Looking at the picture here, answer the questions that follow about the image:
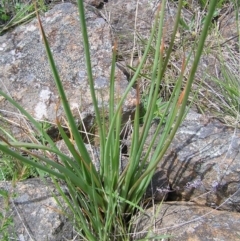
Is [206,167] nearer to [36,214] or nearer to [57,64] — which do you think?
[36,214]

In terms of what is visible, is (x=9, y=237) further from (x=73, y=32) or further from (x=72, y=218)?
(x=73, y=32)

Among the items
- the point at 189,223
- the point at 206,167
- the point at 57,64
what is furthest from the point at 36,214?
the point at 57,64

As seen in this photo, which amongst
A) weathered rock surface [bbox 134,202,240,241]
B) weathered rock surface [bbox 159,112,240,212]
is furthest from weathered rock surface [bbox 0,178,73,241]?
weathered rock surface [bbox 159,112,240,212]

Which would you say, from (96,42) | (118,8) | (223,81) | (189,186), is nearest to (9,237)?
(189,186)

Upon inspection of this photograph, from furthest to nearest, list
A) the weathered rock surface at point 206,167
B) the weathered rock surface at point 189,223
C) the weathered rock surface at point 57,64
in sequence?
the weathered rock surface at point 57,64 → the weathered rock surface at point 206,167 → the weathered rock surface at point 189,223

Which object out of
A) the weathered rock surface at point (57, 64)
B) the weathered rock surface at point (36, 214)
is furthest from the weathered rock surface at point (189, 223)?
the weathered rock surface at point (57, 64)

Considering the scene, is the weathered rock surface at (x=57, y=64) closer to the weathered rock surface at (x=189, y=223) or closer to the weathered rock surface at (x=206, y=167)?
the weathered rock surface at (x=206, y=167)
